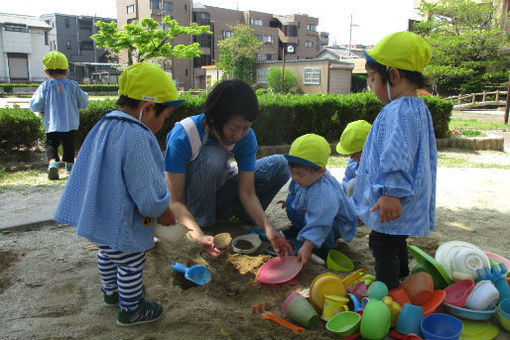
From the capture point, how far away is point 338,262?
2357mm

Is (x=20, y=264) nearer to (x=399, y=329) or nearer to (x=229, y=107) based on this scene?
(x=229, y=107)

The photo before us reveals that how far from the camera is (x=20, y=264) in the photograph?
2332 millimetres

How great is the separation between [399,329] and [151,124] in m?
1.35

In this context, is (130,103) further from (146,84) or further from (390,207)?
(390,207)

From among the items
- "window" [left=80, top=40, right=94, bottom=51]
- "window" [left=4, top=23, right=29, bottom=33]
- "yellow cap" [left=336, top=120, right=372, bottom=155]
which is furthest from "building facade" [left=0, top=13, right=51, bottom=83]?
"yellow cap" [left=336, top=120, right=372, bottom=155]

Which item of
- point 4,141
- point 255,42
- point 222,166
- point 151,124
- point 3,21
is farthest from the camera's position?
point 3,21

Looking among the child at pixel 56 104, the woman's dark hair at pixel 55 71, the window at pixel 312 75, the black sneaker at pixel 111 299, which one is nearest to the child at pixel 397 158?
the black sneaker at pixel 111 299

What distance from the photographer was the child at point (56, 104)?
478 cm

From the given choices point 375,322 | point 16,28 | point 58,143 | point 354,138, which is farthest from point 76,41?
point 375,322

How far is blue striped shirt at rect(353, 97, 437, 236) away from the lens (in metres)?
1.73

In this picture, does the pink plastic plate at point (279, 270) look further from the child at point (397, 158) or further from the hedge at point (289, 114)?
the hedge at point (289, 114)

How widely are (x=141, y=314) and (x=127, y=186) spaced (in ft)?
1.82

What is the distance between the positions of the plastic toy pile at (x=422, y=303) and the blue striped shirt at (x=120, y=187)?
741 millimetres

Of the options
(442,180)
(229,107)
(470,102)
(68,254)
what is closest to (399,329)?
(229,107)
